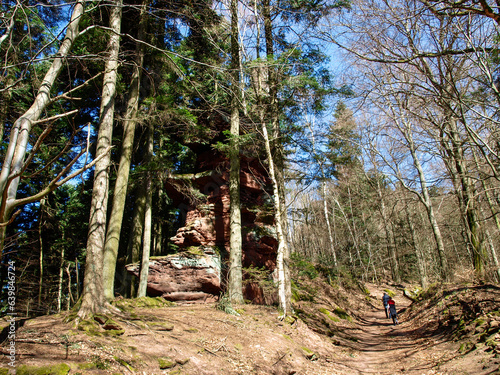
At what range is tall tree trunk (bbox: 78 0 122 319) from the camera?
5348mm

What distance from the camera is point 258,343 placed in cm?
622

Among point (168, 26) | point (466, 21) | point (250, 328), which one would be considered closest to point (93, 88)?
point (168, 26)

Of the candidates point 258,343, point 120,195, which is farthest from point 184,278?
point 258,343

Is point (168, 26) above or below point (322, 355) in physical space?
above

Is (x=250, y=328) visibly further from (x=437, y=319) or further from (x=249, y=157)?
(x=249, y=157)

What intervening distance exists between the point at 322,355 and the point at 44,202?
1319cm

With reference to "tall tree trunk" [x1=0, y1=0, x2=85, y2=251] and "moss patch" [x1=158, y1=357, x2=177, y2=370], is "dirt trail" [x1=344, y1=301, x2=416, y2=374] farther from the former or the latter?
"tall tree trunk" [x1=0, y1=0, x2=85, y2=251]

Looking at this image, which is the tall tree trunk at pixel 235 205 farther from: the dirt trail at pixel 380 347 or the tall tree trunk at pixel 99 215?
the dirt trail at pixel 380 347

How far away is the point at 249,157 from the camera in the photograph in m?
12.6

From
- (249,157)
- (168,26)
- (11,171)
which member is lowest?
(11,171)

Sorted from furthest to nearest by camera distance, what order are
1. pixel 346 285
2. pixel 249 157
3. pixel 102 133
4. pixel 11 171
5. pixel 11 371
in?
pixel 346 285
pixel 249 157
pixel 102 133
pixel 11 371
pixel 11 171

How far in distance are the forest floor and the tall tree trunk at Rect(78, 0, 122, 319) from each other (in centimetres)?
49

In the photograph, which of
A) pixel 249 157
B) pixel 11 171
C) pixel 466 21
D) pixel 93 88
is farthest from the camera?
pixel 249 157

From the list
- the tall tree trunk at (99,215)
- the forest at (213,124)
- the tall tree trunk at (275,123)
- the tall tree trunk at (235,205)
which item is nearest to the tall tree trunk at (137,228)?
the forest at (213,124)
